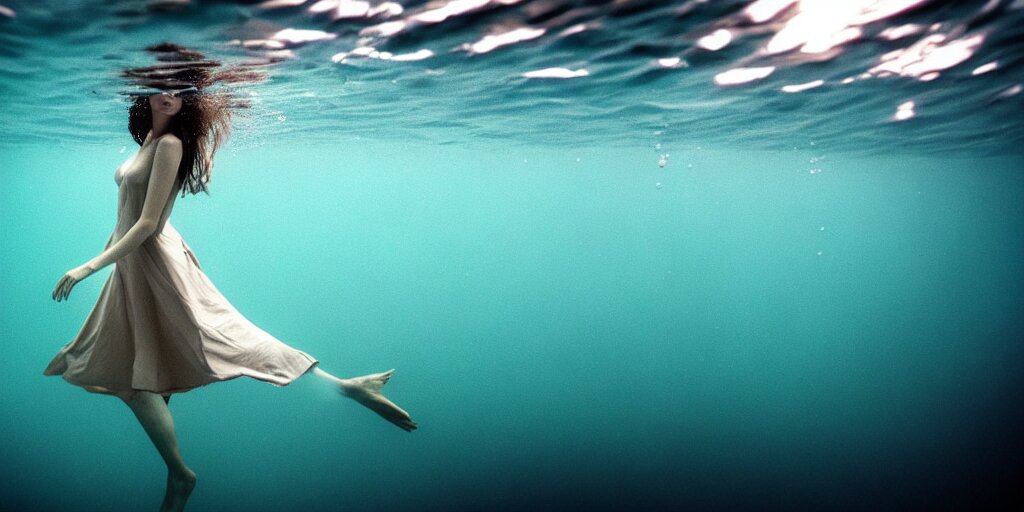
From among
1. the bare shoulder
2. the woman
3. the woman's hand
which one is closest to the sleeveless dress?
the woman

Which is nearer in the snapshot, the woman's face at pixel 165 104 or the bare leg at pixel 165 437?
the woman's face at pixel 165 104

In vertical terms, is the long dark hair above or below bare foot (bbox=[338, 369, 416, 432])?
above

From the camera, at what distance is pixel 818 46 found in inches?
260

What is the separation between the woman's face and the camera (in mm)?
4754

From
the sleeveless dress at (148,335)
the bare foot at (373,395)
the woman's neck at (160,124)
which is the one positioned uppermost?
the woman's neck at (160,124)

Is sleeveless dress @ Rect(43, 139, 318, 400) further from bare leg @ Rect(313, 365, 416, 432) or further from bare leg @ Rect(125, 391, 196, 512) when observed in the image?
bare leg @ Rect(313, 365, 416, 432)

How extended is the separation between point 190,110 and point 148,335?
163cm

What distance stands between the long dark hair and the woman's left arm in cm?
18

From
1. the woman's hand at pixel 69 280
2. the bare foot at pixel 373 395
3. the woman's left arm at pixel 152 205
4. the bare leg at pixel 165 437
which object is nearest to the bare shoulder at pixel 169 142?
the woman's left arm at pixel 152 205

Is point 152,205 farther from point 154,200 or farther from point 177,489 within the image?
point 177,489

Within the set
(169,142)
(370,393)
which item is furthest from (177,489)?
(169,142)

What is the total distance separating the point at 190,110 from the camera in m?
4.91

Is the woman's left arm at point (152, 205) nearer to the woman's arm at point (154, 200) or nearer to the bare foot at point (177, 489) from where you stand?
the woman's arm at point (154, 200)

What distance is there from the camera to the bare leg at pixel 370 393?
5559 mm
